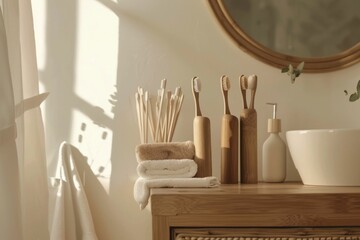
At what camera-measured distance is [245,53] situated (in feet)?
6.53

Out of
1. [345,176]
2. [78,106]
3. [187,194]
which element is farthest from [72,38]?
[345,176]

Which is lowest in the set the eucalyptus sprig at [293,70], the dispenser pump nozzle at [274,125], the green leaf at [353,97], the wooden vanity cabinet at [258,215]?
the wooden vanity cabinet at [258,215]

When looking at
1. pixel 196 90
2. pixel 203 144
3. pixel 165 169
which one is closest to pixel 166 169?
pixel 165 169

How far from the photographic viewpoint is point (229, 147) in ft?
6.01

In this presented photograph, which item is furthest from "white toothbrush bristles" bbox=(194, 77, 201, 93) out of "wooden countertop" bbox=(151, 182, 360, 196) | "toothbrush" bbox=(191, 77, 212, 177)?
"wooden countertop" bbox=(151, 182, 360, 196)

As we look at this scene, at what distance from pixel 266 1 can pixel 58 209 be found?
0.94 m

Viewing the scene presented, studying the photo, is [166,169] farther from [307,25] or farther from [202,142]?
[307,25]

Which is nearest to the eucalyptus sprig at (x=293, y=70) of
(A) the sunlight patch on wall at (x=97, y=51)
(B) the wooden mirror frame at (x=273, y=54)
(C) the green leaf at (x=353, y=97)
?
(B) the wooden mirror frame at (x=273, y=54)

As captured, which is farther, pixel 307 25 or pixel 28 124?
pixel 307 25

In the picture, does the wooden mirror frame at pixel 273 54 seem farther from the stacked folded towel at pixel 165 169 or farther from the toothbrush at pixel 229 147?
the stacked folded towel at pixel 165 169

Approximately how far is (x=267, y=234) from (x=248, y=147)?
424 millimetres

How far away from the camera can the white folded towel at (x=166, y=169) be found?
5.57ft

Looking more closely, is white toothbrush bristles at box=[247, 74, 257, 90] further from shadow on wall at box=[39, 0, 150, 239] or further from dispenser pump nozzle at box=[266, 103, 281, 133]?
shadow on wall at box=[39, 0, 150, 239]

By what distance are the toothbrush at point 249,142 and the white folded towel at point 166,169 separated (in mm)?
204
